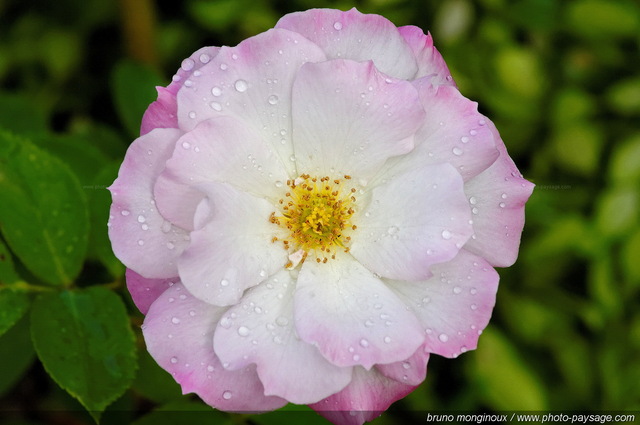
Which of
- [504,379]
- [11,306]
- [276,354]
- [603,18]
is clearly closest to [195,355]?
[276,354]

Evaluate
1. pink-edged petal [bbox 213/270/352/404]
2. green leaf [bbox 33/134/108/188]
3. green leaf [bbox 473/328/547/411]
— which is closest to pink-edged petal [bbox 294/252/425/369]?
pink-edged petal [bbox 213/270/352/404]

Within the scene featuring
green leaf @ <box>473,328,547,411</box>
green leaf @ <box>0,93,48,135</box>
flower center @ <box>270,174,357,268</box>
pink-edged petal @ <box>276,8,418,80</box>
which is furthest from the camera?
green leaf @ <box>473,328,547,411</box>

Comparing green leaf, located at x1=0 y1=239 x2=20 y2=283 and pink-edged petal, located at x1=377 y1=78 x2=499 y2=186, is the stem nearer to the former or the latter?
green leaf, located at x1=0 y1=239 x2=20 y2=283

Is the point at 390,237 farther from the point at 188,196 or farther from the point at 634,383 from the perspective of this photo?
the point at 634,383

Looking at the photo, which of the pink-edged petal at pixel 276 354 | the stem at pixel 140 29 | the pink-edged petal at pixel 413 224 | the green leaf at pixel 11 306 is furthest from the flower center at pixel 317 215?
the stem at pixel 140 29

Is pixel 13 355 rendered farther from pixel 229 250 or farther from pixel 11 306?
pixel 229 250

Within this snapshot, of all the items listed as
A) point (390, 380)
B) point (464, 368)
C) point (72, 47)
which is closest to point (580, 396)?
point (464, 368)
